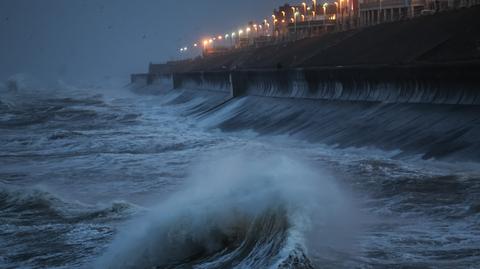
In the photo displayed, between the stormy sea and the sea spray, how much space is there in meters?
0.02

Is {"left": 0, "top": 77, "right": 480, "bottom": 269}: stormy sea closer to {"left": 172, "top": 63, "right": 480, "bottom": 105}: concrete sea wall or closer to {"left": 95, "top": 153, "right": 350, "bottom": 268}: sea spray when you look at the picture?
{"left": 95, "top": 153, "right": 350, "bottom": 268}: sea spray

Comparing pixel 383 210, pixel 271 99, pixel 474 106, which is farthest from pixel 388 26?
pixel 383 210

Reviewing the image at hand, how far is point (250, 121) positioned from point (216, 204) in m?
18.4

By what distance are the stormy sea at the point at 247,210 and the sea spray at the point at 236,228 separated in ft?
0.07

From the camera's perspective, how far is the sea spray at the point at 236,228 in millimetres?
7891

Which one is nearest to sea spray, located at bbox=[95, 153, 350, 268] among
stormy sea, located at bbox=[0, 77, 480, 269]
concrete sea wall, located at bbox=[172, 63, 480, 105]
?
stormy sea, located at bbox=[0, 77, 480, 269]

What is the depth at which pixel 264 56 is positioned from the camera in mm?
53562

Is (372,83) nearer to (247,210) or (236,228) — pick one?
(247,210)

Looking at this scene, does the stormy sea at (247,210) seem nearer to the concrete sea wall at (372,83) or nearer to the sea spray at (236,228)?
the sea spray at (236,228)

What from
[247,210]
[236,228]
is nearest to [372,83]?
[247,210]

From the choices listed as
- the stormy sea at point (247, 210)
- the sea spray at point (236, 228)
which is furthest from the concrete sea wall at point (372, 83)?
the sea spray at point (236, 228)

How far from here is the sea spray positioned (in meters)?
7.89

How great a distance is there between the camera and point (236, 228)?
29.5ft

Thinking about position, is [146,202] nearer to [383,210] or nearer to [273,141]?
[383,210]
